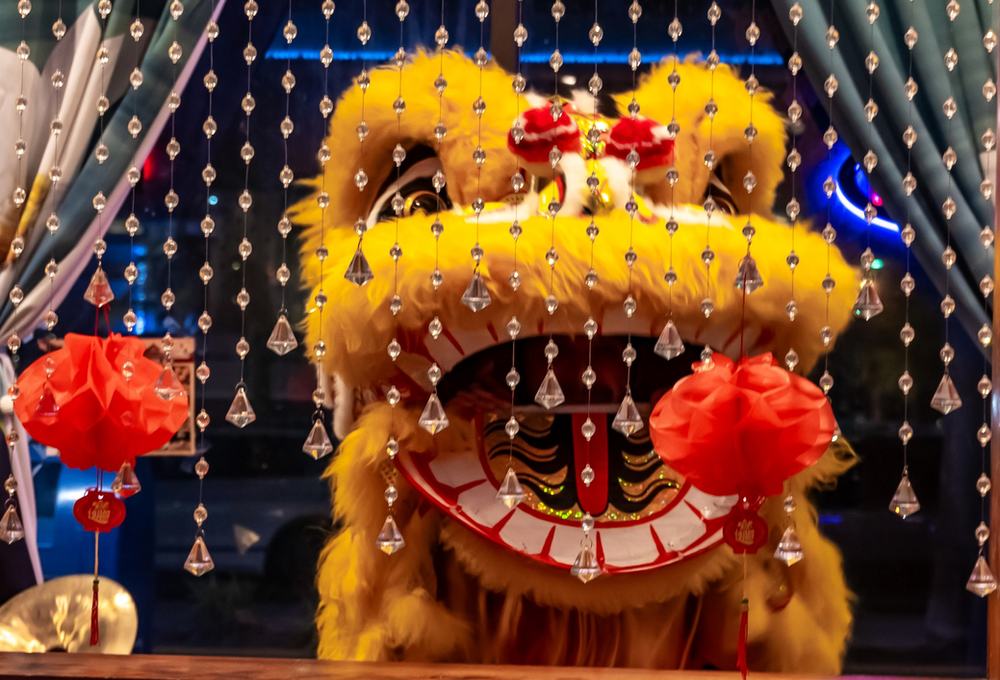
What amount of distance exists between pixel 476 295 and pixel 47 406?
0.71 metres

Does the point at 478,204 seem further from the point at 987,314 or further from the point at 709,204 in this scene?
the point at 987,314

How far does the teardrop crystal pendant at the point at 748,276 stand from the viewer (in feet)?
4.51

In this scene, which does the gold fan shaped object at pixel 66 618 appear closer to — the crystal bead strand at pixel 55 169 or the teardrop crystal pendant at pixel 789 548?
the crystal bead strand at pixel 55 169

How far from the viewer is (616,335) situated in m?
1.57

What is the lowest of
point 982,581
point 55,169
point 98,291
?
point 982,581

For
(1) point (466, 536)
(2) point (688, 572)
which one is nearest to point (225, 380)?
(1) point (466, 536)

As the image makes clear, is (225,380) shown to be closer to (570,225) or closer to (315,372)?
(315,372)

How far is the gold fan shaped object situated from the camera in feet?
5.81

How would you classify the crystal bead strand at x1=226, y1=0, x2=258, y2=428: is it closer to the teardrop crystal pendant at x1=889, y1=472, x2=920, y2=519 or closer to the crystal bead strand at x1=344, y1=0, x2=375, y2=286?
the crystal bead strand at x1=344, y1=0, x2=375, y2=286

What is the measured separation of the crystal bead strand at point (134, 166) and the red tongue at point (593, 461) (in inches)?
31.1

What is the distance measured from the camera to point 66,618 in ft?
5.94

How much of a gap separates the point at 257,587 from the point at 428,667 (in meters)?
0.51

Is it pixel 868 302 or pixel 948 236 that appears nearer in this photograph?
pixel 868 302

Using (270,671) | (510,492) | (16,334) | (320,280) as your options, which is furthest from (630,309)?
(16,334)
